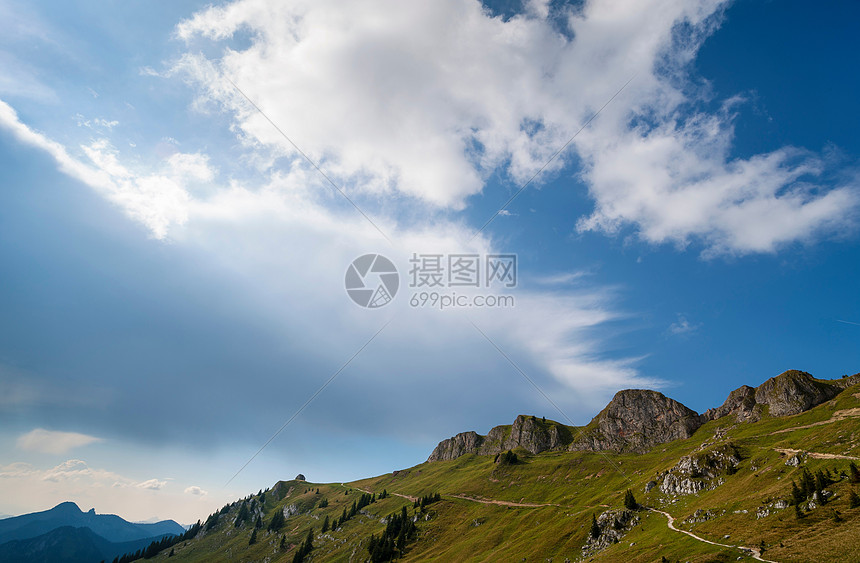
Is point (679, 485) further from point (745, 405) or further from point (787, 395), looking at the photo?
point (745, 405)

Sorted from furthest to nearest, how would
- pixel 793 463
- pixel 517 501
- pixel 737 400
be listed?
pixel 737 400
pixel 517 501
pixel 793 463

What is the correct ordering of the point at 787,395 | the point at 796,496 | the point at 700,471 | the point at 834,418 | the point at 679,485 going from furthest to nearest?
the point at 787,395
the point at 834,418
the point at 700,471
the point at 679,485
the point at 796,496

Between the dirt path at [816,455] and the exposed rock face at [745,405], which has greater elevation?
the exposed rock face at [745,405]

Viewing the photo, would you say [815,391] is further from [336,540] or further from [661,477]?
[336,540]

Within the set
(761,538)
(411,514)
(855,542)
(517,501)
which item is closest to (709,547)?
(761,538)

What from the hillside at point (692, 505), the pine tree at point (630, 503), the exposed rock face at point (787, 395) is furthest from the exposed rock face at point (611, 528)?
the exposed rock face at point (787, 395)

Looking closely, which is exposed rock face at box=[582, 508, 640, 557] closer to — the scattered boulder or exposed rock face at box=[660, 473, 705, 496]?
exposed rock face at box=[660, 473, 705, 496]

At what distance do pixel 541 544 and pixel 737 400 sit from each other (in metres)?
166

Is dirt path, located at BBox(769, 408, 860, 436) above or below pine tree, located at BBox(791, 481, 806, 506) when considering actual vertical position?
above

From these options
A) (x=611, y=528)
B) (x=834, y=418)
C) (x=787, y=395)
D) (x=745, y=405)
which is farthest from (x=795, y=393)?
(x=611, y=528)

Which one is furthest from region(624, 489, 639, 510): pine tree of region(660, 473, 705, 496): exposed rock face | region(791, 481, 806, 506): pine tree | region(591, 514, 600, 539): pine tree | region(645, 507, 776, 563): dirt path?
region(791, 481, 806, 506): pine tree

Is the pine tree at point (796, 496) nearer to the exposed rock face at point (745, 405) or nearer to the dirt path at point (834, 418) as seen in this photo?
the dirt path at point (834, 418)

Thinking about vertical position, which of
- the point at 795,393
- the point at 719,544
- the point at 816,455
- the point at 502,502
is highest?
the point at 795,393

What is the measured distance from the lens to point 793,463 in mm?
83000
